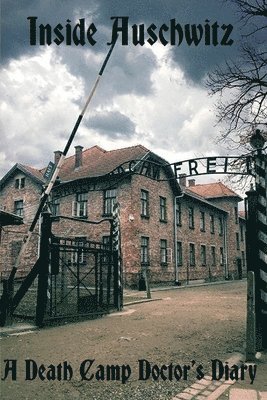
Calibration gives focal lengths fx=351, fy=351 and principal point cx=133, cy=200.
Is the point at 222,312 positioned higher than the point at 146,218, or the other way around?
the point at 146,218

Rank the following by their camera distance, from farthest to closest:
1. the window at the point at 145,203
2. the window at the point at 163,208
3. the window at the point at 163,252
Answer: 1. the window at the point at 163,208
2. the window at the point at 163,252
3. the window at the point at 145,203

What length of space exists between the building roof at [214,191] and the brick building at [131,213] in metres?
5.14

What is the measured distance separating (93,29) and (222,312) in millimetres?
8998

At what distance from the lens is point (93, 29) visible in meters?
5.76

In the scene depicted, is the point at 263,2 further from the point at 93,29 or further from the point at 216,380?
the point at 216,380

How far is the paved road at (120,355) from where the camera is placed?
4.31m

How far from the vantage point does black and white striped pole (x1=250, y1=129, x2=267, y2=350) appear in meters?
6.42

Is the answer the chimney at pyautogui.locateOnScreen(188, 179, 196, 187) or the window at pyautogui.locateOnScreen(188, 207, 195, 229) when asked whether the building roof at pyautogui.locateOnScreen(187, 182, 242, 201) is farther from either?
the window at pyautogui.locateOnScreen(188, 207, 195, 229)

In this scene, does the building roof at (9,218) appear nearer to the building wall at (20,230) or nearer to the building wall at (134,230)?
the building wall at (134,230)

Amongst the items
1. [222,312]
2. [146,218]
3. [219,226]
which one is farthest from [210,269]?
[222,312]

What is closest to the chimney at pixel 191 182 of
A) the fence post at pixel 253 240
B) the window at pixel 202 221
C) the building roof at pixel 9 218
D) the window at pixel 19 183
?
the window at pixel 202 221

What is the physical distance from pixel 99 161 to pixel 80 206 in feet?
12.0

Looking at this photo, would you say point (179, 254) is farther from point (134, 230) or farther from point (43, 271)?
point (43, 271)

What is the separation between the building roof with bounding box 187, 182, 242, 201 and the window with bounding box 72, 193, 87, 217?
16.6m
